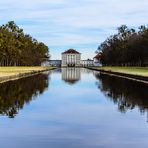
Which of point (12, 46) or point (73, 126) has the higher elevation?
point (12, 46)

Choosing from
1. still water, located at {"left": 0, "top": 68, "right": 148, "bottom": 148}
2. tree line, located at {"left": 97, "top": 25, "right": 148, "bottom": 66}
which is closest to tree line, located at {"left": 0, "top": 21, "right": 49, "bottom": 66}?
tree line, located at {"left": 97, "top": 25, "right": 148, "bottom": 66}

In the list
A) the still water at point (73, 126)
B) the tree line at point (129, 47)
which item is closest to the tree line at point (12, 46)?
the tree line at point (129, 47)

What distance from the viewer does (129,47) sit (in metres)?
111

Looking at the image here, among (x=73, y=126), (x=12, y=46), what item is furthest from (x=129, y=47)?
(x=73, y=126)

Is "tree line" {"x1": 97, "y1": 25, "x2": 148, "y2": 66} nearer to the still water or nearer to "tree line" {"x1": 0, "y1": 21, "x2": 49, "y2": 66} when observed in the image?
"tree line" {"x1": 0, "y1": 21, "x2": 49, "y2": 66}

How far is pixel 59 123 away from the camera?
537 inches

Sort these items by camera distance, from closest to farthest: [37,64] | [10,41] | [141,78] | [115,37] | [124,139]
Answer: [124,139], [141,78], [10,41], [115,37], [37,64]

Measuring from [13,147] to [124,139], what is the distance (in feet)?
9.41

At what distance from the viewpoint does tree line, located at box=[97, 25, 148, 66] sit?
9988 cm

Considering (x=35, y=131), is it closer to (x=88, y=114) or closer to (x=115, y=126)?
(x=115, y=126)

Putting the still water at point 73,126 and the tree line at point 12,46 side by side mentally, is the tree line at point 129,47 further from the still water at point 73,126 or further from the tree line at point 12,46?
the still water at point 73,126

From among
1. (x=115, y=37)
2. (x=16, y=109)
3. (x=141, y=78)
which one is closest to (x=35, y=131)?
(x=16, y=109)

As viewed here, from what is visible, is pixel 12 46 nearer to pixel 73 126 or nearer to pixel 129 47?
pixel 129 47

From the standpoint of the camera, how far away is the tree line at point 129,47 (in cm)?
9988
